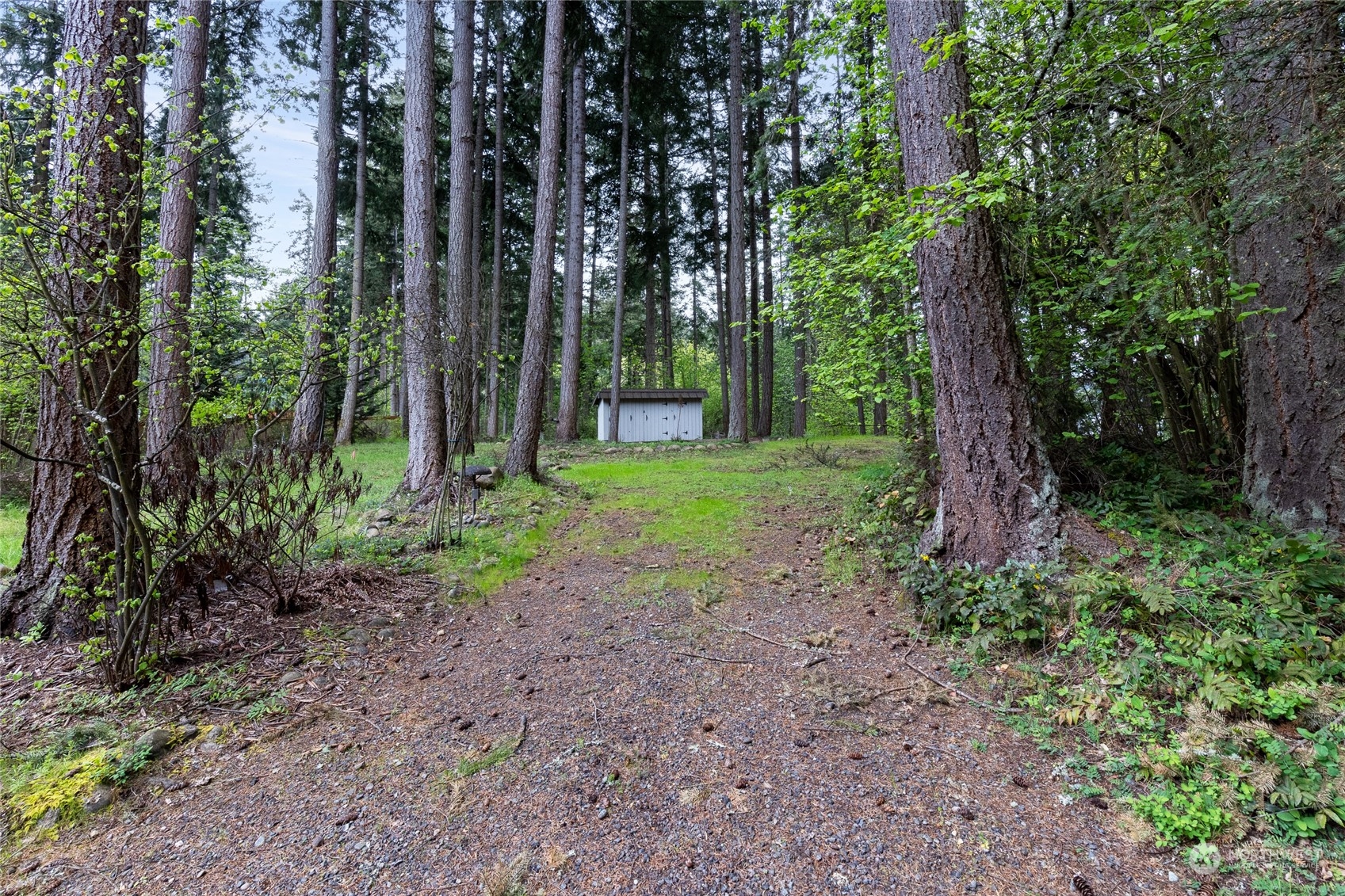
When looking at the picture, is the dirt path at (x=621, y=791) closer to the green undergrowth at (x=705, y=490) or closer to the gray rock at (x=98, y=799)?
the gray rock at (x=98, y=799)

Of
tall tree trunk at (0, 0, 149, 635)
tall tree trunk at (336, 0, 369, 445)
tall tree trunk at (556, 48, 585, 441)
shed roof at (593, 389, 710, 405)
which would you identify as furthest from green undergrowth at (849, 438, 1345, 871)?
shed roof at (593, 389, 710, 405)

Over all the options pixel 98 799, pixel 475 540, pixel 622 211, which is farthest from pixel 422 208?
pixel 622 211

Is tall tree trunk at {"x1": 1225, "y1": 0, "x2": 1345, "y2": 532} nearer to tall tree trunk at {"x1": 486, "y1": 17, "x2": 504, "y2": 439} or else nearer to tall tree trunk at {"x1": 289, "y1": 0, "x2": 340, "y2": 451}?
tall tree trunk at {"x1": 289, "y1": 0, "x2": 340, "y2": 451}

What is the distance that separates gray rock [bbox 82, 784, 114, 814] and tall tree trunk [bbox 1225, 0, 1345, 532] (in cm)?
500


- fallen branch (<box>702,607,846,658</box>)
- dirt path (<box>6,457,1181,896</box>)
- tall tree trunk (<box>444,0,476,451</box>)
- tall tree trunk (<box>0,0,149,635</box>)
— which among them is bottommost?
dirt path (<box>6,457,1181,896</box>)

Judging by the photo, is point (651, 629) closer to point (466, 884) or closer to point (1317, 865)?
point (466, 884)

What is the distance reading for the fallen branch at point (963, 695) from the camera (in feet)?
7.75

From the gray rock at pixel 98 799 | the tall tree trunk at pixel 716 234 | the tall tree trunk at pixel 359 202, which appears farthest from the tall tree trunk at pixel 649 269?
the gray rock at pixel 98 799

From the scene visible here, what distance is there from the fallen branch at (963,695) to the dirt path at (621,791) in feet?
0.14

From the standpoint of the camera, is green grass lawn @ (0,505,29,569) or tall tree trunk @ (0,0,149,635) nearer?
tall tree trunk @ (0,0,149,635)

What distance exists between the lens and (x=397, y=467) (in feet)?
30.9

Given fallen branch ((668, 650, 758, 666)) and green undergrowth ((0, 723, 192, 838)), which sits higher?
green undergrowth ((0, 723, 192, 838))

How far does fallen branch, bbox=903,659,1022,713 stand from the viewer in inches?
93.0

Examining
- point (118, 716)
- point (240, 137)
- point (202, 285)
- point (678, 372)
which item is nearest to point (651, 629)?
point (118, 716)
